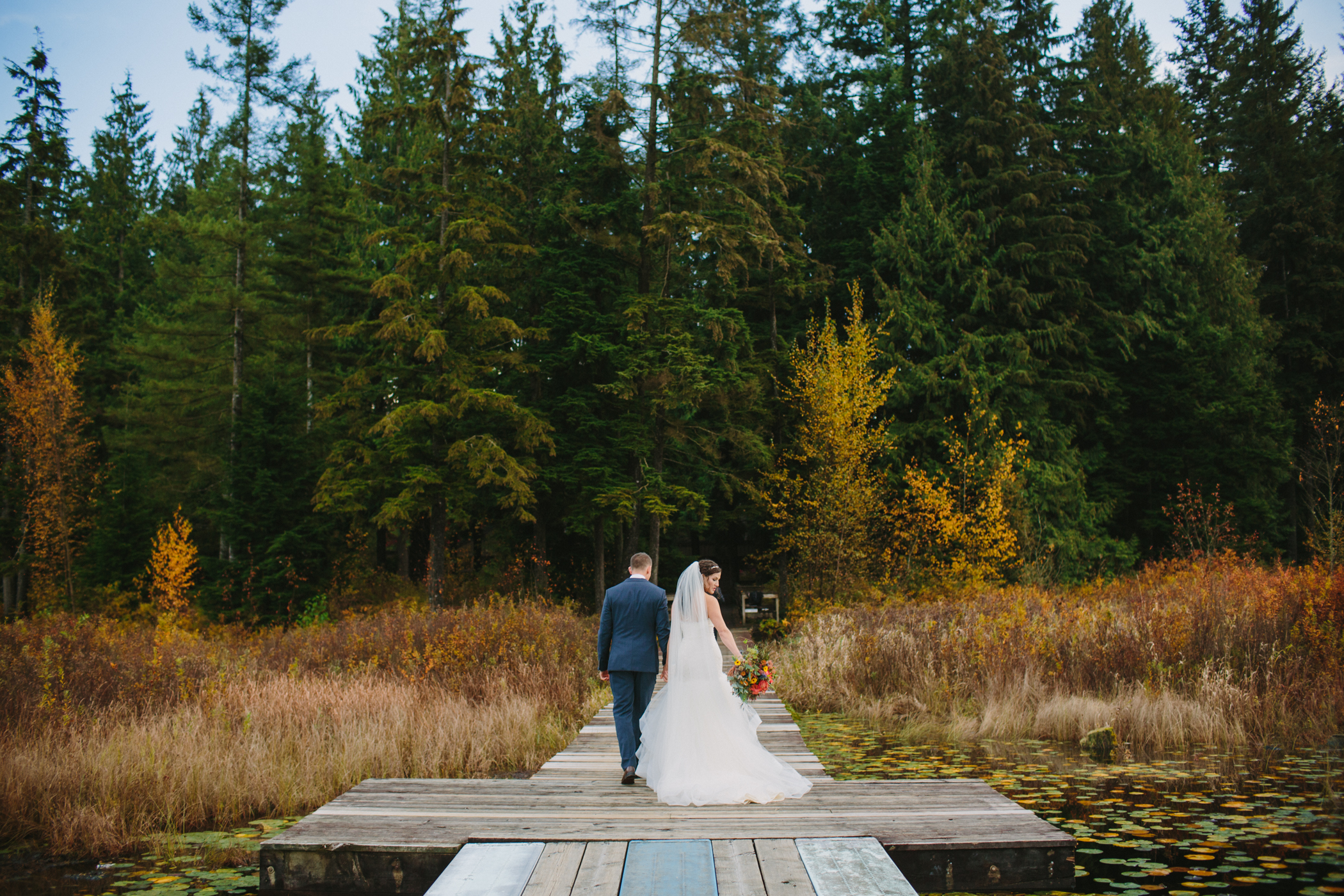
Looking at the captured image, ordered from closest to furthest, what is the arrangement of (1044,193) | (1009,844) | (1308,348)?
(1009,844) < (1044,193) < (1308,348)

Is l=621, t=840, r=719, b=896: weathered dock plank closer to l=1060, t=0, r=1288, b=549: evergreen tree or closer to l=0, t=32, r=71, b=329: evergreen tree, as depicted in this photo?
l=1060, t=0, r=1288, b=549: evergreen tree

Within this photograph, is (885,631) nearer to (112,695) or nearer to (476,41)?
(112,695)

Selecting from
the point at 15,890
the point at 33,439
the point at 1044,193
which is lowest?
the point at 15,890

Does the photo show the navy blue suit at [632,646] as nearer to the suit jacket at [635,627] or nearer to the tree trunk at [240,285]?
the suit jacket at [635,627]

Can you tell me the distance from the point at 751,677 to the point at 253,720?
534 centimetres

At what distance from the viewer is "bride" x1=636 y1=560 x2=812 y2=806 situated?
18.9ft

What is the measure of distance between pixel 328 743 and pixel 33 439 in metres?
23.2

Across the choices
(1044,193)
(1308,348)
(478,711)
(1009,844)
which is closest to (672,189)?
(1044,193)

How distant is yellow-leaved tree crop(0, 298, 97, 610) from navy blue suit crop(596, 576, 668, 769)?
24.9m

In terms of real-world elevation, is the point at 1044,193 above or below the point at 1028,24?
below

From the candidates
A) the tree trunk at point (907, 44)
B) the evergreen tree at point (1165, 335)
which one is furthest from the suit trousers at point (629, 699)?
the tree trunk at point (907, 44)

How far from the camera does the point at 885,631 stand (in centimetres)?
1236

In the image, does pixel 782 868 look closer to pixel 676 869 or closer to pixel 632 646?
pixel 676 869

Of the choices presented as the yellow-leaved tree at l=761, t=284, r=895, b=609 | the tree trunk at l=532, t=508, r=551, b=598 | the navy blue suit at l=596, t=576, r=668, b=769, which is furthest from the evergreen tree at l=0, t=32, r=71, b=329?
the navy blue suit at l=596, t=576, r=668, b=769
